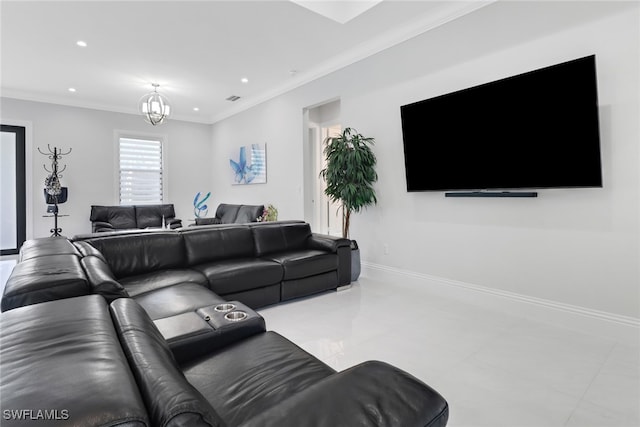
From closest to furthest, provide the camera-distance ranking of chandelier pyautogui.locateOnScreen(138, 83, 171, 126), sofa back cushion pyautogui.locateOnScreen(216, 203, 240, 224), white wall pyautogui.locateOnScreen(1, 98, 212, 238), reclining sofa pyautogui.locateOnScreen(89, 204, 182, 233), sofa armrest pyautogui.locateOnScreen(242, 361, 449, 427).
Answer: sofa armrest pyautogui.locateOnScreen(242, 361, 449, 427) → chandelier pyautogui.locateOnScreen(138, 83, 171, 126) → white wall pyautogui.locateOnScreen(1, 98, 212, 238) → reclining sofa pyautogui.locateOnScreen(89, 204, 182, 233) → sofa back cushion pyautogui.locateOnScreen(216, 203, 240, 224)

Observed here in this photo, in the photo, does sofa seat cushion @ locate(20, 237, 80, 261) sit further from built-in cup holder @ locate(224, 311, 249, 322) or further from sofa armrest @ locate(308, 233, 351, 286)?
sofa armrest @ locate(308, 233, 351, 286)

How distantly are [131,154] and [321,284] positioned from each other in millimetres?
5715

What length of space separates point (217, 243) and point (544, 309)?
3.10 m

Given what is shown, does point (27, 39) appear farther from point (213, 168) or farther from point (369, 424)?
point (369, 424)

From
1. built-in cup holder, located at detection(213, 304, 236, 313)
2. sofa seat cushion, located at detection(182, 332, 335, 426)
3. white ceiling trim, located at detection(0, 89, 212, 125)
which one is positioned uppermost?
white ceiling trim, located at detection(0, 89, 212, 125)

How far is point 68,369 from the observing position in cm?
70

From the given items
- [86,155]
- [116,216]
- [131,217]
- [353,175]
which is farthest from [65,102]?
[353,175]

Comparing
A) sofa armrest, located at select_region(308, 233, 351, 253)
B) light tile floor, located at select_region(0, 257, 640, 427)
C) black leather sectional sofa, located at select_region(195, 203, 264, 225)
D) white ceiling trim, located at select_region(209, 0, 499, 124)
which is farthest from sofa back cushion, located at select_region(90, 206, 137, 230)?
light tile floor, located at select_region(0, 257, 640, 427)

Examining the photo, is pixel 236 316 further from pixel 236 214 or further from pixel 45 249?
pixel 236 214

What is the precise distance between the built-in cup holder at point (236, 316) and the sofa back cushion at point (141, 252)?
169cm

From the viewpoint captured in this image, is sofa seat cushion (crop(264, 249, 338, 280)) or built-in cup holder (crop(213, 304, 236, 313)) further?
sofa seat cushion (crop(264, 249, 338, 280))

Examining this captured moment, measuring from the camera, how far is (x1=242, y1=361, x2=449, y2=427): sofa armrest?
2.32ft

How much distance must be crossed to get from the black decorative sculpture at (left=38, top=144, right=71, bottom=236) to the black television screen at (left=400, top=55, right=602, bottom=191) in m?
5.87

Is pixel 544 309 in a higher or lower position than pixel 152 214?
lower
